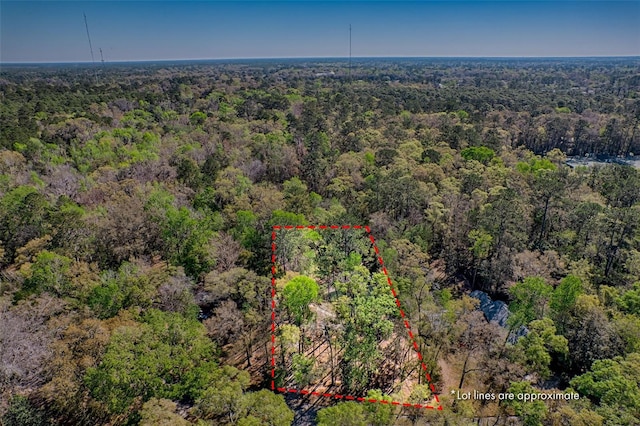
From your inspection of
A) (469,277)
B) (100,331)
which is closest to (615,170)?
(469,277)

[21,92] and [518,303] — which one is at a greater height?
[21,92]

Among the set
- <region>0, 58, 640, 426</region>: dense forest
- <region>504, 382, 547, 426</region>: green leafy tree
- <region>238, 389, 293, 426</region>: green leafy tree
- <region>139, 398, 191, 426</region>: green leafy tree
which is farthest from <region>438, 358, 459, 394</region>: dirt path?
<region>139, 398, 191, 426</region>: green leafy tree

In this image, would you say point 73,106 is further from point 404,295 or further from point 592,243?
point 592,243

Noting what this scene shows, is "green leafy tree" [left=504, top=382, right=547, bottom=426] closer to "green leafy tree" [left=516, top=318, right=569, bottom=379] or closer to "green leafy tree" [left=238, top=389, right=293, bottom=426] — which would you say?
"green leafy tree" [left=516, top=318, right=569, bottom=379]

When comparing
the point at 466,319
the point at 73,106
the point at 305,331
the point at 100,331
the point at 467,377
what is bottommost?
the point at 467,377

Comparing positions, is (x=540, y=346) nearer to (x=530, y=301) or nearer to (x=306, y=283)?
(x=530, y=301)

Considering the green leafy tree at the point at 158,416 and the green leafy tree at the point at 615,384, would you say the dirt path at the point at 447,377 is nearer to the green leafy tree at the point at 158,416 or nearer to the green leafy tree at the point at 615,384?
the green leafy tree at the point at 615,384

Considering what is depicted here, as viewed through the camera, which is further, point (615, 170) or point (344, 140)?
point (344, 140)

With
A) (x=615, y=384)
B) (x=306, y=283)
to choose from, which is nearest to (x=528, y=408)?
(x=615, y=384)
